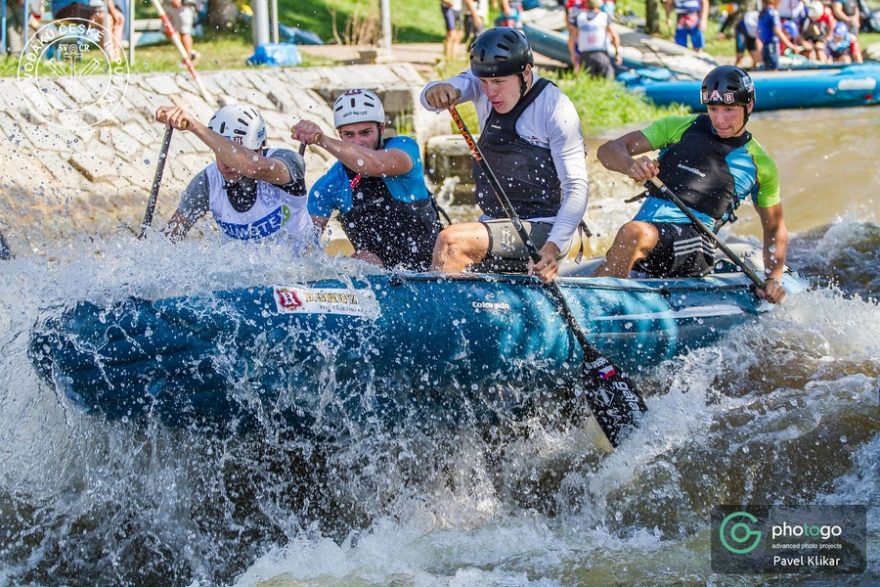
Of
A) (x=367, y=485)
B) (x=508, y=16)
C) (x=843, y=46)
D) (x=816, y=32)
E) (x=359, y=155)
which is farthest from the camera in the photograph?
(x=843, y=46)

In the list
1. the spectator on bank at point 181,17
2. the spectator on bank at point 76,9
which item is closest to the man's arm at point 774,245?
the spectator on bank at point 76,9

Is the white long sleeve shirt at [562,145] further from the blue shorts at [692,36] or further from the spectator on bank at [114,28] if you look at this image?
the blue shorts at [692,36]

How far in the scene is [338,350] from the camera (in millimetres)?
4938

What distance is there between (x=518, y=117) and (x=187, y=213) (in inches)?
72.8

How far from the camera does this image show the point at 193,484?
5.23 meters

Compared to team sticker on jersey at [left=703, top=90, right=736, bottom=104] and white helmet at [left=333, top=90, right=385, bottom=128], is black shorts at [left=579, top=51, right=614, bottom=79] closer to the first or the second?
team sticker on jersey at [left=703, top=90, right=736, bottom=104]

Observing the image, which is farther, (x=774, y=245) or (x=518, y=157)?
(x=774, y=245)

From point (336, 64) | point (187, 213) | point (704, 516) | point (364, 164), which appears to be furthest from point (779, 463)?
point (336, 64)

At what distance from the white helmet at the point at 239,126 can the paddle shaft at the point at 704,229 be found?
2.16 m

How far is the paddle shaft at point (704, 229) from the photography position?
20.3ft

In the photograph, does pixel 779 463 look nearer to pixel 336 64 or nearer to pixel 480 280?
pixel 480 280

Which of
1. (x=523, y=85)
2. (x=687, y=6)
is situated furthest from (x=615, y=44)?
(x=523, y=85)

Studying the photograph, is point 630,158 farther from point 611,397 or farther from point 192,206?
point 192,206

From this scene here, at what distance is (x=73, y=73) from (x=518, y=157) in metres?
5.94
